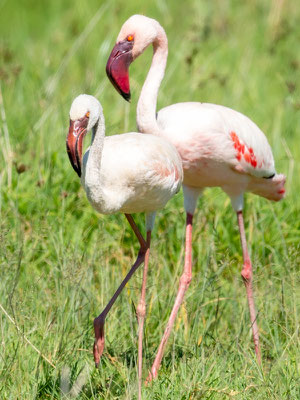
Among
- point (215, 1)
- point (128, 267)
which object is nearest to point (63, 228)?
point (128, 267)

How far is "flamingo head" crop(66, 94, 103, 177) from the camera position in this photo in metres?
3.57

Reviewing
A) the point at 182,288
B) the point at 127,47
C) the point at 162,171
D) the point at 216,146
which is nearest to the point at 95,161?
the point at 162,171

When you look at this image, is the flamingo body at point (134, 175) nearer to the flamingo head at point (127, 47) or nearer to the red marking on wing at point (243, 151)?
the flamingo head at point (127, 47)

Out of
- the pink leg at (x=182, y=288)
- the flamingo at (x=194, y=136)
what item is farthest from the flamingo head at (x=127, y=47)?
the pink leg at (x=182, y=288)

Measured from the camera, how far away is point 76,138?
11.7 ft

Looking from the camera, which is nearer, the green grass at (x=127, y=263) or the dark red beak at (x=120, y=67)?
the green grass at (x=127, y=263)

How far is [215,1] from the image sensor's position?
979 cm

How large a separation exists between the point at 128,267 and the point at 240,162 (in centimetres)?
95

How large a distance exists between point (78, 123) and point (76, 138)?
0.23 feet

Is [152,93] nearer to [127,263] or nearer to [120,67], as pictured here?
[120,67]

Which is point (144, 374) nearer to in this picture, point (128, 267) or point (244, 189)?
point (128, 267)

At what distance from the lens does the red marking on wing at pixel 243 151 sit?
477 cm

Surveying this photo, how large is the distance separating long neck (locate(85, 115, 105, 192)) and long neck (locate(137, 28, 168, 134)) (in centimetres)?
82

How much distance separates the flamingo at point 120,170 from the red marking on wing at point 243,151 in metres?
0.50
